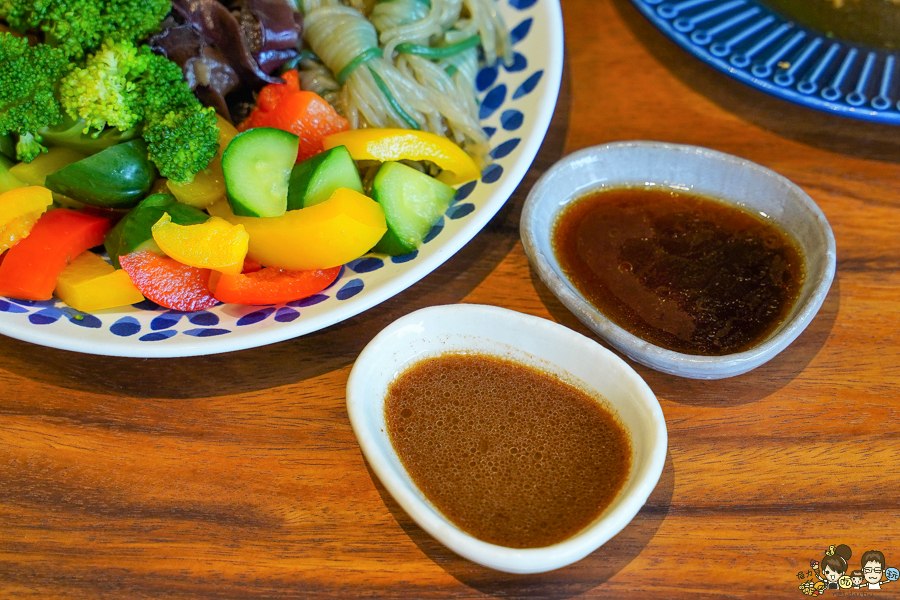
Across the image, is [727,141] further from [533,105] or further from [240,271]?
[240,271]

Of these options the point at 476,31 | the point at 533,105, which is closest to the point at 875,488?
the point at 533,105

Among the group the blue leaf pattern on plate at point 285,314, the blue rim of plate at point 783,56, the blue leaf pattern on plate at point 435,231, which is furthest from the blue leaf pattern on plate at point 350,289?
the blue rim of plate at point 783,56

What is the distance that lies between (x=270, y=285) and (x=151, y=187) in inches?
22.0

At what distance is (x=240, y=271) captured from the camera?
5.91 feet

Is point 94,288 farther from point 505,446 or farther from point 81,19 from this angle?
point 505,446

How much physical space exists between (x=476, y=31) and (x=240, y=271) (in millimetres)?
1289

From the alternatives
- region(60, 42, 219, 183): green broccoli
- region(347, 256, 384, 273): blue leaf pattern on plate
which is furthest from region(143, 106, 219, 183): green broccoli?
region(347, 256, 384, 273): blue leaf pattern on plate

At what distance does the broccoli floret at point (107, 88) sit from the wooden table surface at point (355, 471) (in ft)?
2.29

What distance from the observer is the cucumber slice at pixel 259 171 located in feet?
5.90

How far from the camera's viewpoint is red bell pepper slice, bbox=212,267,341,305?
1.76 m

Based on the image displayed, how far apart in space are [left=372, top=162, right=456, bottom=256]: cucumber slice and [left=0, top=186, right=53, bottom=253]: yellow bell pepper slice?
37.5 inches

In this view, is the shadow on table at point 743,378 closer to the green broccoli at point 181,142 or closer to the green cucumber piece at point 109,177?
the green broccoli at point 181,142

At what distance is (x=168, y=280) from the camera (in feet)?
5.90

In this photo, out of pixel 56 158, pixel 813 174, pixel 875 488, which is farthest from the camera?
pixel 813 174
